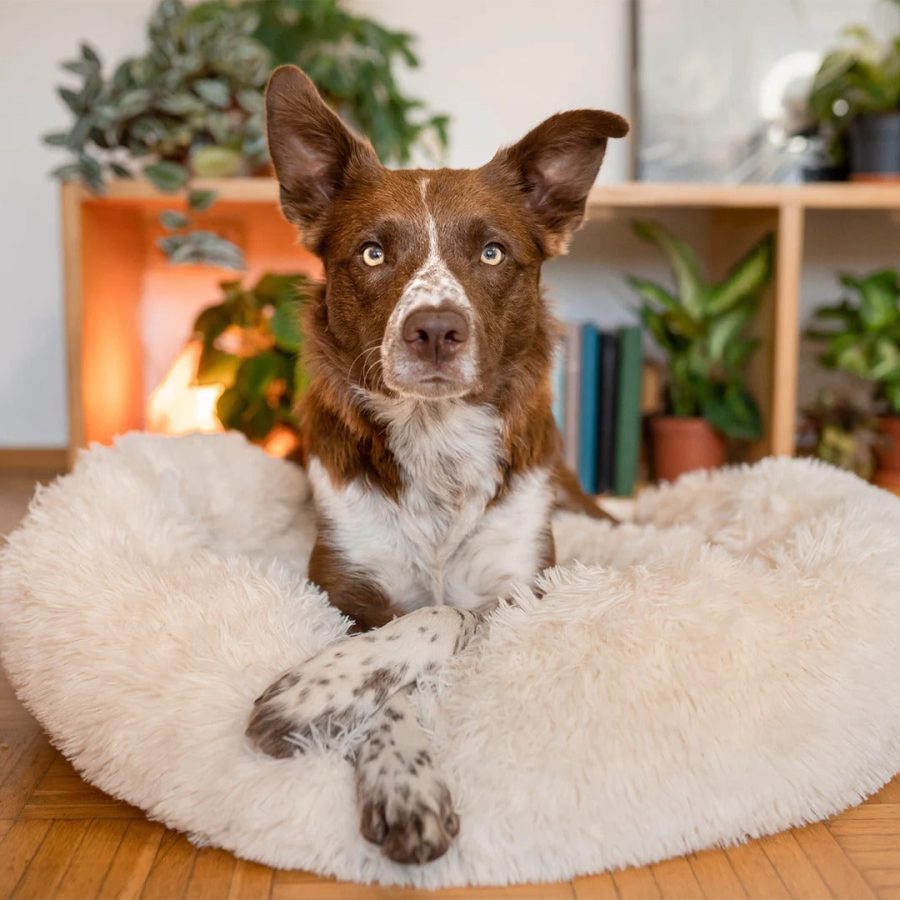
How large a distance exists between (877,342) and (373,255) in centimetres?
234

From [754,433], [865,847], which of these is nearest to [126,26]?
[754,433]

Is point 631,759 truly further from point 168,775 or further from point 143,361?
point 143,361

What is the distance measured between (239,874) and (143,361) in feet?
10.6

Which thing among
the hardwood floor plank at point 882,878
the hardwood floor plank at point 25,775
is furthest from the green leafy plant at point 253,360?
the hardwood floor plank at point 882,878

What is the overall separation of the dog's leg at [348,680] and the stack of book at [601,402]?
209cm

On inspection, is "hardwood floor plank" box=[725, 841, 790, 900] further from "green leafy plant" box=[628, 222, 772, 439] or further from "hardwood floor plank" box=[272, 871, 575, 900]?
"green leafy plant" box=[628, 222, 772, 439]

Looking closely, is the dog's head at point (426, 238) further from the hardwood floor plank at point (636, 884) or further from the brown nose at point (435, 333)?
the hardwood floor plank at point (636, 884)

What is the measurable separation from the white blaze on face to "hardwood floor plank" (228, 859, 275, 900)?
845 millimetres

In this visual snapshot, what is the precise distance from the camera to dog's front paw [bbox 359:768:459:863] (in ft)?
4.56

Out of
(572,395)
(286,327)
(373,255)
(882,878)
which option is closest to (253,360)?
(286,327)

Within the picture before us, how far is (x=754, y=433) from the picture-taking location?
12.0ft

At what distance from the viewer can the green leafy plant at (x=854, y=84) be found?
11.4ft

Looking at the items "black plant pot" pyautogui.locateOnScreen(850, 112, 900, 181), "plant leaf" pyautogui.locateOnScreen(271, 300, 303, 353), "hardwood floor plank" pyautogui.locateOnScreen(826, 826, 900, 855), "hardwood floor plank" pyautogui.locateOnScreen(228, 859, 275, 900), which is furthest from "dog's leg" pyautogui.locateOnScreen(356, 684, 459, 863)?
"black plant pot" pyautogui.locateOnScreen(850, 112, 900, 181)

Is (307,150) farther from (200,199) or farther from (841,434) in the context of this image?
(841,434)
